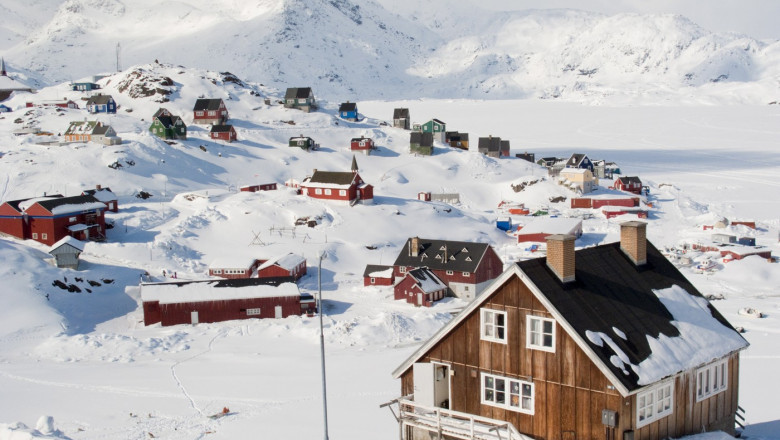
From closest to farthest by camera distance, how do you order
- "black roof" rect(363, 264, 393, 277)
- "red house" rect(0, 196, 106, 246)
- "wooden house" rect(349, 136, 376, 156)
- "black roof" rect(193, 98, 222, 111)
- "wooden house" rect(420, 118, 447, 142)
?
"black roof" rect(363, 264, 393, 277), "red house" rect(0, 196, 106, 246), "wooden house" rect(349, 136, 376, 156), "black roof" rect(193, 98, 222, 111), "wooden house" rect(420, 118, 447, 142)

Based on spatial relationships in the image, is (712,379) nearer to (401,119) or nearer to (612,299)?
(612,299)

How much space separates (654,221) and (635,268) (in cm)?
6347

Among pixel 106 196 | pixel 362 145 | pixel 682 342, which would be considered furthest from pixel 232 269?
pixel 362 145

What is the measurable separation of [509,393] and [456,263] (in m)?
36.5

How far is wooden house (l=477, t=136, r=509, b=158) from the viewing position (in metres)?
107

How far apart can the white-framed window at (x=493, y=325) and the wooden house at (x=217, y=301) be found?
31.4m

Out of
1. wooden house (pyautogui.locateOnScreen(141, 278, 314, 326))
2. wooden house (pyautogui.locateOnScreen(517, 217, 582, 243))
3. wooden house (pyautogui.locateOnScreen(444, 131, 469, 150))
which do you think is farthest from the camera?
wooden house (pyautogui.locateOnScreen(444, 131, 469, 150))

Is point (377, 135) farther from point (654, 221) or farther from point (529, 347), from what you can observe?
point (529, 347)

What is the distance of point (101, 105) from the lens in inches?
4294

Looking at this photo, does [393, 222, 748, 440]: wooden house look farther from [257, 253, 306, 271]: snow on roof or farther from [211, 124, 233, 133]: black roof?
[211, 124, 233, 133]: black roof

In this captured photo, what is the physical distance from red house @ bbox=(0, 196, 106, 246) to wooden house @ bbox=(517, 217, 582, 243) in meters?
36.5

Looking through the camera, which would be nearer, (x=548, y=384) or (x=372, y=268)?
(x=548, y=384)

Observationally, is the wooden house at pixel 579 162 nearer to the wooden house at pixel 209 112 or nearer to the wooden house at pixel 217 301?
the wooden house at pixel 209 112

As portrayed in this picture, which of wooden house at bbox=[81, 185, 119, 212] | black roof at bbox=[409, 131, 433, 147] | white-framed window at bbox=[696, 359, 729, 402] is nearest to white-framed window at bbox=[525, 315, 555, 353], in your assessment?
white-framed window at bbox=[696, 359, 729, 402]
